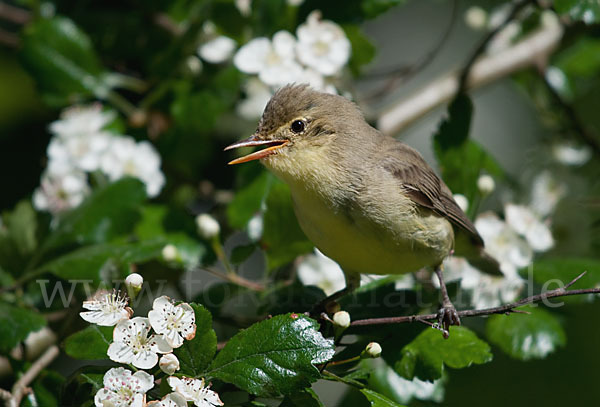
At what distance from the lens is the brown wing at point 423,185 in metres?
2.46

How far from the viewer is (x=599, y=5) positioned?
8.66 ft

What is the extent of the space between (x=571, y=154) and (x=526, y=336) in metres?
1.51

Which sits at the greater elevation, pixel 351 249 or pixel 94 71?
pixel 94 71

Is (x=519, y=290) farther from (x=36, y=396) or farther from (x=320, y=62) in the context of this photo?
(x=36, y=396)

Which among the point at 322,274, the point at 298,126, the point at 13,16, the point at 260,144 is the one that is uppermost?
the point at 13,16

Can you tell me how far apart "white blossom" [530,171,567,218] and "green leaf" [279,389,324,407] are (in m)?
1.92

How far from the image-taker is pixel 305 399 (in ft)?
5.72

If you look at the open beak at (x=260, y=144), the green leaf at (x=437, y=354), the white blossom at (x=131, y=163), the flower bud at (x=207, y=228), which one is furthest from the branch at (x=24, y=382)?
the green leaf at (x=437, y=354)

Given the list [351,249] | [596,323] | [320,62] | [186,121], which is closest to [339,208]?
[351,249]

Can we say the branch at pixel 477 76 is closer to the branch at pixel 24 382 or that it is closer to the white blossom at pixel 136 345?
the branch at pixel 24 382

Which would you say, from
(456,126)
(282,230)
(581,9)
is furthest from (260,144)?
(581,9)

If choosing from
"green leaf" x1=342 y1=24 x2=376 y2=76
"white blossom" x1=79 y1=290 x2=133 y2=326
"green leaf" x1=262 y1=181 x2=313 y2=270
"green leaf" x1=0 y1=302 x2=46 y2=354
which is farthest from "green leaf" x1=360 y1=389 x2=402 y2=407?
"green leaf" x1=342 y1=24 x2=376 y2=76

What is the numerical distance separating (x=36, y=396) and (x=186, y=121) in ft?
4.28

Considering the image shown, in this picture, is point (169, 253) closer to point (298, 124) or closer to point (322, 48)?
point (298, 124)
